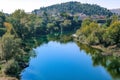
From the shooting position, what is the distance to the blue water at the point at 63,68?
159ft

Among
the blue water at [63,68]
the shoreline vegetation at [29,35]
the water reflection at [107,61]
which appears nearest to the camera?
the blue water at [63,68]

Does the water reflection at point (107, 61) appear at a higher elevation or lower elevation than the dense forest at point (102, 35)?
lower

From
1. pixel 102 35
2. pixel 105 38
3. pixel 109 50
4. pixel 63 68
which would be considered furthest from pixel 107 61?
pixel 102 35

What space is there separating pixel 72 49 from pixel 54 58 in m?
15.4

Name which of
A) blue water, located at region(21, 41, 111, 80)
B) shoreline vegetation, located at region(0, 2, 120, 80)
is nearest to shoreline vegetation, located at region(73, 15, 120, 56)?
shoreline vegetation, located at region(0, 2, 120, 80)

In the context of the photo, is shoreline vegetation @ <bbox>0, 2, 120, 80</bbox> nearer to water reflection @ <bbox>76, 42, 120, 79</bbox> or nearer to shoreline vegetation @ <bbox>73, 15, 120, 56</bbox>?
shoreline vegetation @ <bbox>73, 15, 120, 56</bbox>

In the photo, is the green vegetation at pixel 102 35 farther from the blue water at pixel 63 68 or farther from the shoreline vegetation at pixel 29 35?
the blue water at pixel 63 68

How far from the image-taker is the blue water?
159 ft

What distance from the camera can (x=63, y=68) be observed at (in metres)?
55.4

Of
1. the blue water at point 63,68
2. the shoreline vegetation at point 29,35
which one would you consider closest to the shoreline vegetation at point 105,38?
the shoreline vegetation at point 29,35

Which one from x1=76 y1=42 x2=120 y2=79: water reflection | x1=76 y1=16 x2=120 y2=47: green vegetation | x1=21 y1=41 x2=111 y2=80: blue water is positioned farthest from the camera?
x1=76 y1=16 x2=120 y2=47: green vegetation

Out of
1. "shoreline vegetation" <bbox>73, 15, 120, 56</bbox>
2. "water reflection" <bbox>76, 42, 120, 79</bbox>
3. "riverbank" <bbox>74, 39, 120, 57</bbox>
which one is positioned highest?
"shoreline vegetation" <bbox>73, 15, 120, 56</bbox>

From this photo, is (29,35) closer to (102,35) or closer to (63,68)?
(102,35)

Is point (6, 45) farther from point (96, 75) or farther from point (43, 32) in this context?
point (43, 32)
